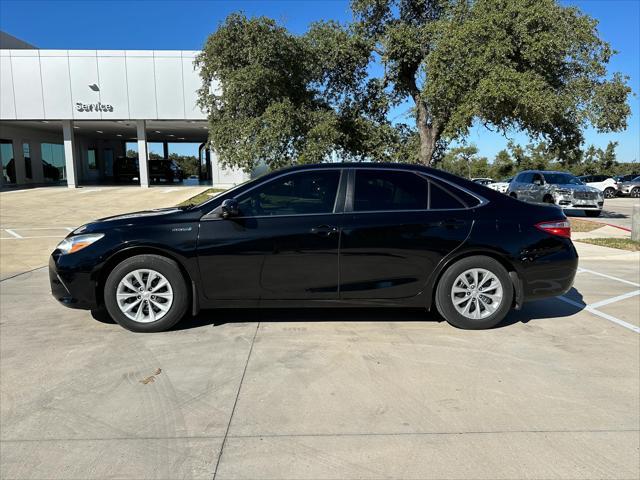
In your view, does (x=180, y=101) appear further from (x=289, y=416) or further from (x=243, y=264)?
(x=289, y=416)

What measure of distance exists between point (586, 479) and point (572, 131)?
1564 centimetres

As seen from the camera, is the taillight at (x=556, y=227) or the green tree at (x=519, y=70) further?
the green tree at (x=519, y=70)

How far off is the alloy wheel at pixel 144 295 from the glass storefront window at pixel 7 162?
110ft

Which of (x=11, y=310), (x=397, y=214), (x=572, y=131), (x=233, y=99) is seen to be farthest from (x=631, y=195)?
(x=11, y=310)

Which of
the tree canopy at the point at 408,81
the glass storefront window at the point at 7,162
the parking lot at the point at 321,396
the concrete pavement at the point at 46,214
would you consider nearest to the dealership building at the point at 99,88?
the glass storefront window at the point at 7,162

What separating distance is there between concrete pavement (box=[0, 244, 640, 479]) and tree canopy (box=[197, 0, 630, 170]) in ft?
30.7

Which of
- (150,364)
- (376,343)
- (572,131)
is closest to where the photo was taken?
(150,364)

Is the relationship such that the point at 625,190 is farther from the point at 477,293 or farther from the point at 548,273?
the point at 477,293

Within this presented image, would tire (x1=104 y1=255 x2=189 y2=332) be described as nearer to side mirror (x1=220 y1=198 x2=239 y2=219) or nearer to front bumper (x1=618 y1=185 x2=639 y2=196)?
side mirror (x1=220 y1=198 x2=239 y2=219)

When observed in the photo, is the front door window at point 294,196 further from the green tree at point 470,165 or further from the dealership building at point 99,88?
the green tree at point 470,165

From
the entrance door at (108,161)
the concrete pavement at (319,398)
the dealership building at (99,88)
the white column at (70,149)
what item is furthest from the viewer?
the entrance door at (108,161)

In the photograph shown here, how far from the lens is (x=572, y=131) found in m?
15.8

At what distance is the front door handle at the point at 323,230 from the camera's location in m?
4.61

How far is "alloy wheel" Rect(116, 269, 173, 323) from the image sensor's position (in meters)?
4.65
